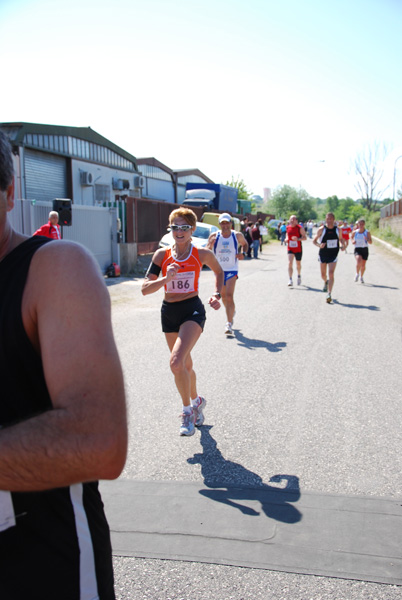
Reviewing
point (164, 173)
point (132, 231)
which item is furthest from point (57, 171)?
point (164, 173)

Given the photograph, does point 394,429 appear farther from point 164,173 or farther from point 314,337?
point 164,173

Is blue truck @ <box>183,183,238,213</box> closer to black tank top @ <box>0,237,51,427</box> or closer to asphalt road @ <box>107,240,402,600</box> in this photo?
asphalt road @ <box>107,240,402,600</box>

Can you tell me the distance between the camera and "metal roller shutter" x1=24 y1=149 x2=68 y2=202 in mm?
22016

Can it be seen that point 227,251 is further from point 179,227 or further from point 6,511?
point 6,511

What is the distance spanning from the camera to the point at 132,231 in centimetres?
2114

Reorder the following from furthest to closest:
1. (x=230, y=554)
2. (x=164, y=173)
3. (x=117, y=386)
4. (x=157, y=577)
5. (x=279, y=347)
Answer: (x=164, y=173), (x=279, y=347), (x=230, y=554), (x=157, y=577), (x=117, y=386)

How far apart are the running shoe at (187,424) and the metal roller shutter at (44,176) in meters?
19.0

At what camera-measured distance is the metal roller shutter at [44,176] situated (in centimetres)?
2202

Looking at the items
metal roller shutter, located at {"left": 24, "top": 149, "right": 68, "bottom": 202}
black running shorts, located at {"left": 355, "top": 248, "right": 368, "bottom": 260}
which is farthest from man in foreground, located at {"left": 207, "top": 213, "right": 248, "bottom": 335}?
metal roller shutter, located at {"left": 24, "top": 149, "right": 68, "bottom": 202}

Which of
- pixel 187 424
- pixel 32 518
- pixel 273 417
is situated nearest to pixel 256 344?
pixel 273 417

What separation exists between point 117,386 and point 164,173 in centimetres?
4381

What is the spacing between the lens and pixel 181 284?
5316 mm

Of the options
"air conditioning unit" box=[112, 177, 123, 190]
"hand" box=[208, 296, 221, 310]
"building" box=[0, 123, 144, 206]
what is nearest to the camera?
"hand" box=[208, 296, 221, 310]

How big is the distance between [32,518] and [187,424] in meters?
3.71
